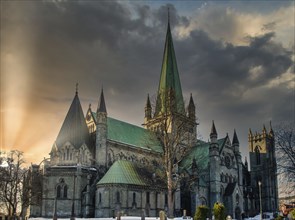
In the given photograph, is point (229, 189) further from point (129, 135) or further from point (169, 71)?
point (169, 71)

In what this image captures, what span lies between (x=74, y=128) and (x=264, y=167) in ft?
156

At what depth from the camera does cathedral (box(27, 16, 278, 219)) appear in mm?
52125

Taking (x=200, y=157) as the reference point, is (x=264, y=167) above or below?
below

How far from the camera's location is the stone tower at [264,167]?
82606 millimetres

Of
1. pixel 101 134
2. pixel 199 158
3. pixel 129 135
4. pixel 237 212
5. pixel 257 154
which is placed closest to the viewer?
pixel 101 134

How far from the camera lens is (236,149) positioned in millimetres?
72938

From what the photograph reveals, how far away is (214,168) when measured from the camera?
65625mm

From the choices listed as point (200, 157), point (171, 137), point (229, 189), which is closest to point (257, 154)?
point (200, 157)

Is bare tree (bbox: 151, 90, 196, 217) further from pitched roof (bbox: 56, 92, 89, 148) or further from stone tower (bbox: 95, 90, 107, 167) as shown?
pitched roof (bbox: 56, 92, 89, 148)

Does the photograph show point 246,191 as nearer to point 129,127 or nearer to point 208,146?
point 208,146

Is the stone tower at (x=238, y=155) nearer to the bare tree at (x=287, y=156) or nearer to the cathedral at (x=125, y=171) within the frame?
the cathedral at (x=125, y=171)

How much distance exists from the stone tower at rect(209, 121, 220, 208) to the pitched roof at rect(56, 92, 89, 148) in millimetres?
21567

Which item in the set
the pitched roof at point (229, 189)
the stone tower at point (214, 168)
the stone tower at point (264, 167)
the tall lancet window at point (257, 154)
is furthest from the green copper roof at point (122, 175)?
the tall lancet window at point (257, 154)

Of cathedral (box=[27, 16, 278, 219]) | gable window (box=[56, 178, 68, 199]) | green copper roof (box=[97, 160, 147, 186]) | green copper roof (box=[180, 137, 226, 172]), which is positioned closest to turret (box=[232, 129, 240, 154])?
cathedral (box=[27, 16, 278, 219])
